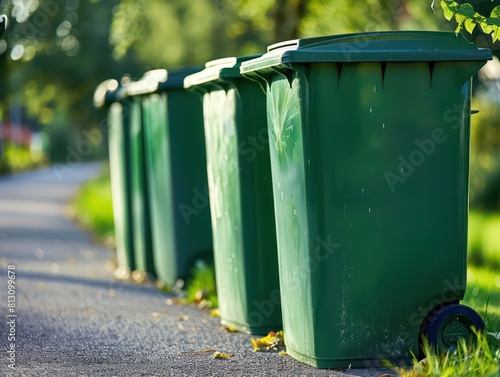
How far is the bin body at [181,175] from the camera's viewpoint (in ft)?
25.0

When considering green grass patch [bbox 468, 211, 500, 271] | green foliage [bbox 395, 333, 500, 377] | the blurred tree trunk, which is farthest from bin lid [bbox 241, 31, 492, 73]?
green grass patch [bbox 468, 211, 500, 271]

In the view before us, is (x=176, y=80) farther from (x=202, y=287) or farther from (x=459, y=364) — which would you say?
(x=459, y=364)

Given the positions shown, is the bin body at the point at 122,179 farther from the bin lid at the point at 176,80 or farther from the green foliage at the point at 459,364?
the green foliage at the point at 459,364

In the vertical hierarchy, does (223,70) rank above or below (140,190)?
above

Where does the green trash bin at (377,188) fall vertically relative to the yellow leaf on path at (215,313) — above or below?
above

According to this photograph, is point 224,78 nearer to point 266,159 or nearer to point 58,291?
point 266,159

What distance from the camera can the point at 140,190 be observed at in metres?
8.91

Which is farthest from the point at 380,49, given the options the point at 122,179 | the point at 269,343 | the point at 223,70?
the point at 122,179

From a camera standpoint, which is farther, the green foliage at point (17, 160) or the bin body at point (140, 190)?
the green foliage at point (17, 160)

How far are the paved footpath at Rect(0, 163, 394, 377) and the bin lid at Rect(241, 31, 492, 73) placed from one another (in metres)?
1.48

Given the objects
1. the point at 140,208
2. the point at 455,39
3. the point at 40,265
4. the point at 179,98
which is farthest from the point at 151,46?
the point at 455,39

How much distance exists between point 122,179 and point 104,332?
3.40 meters

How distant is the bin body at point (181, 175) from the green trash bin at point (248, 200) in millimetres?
1423

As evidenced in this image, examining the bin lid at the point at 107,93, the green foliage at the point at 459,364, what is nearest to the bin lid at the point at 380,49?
the green foliage at the point at 459,364
